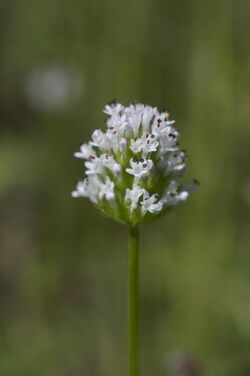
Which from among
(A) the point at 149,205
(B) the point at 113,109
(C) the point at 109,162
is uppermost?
(B) the point at 113,109

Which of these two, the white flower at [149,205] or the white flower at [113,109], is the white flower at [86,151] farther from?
the white flower at [149,205]

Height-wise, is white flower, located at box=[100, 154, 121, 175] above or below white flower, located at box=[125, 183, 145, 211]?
above

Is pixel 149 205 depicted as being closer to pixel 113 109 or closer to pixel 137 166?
pixel 137 166

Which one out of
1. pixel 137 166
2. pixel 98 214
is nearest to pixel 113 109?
pixel 137 166

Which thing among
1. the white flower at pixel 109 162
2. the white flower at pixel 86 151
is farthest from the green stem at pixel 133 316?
the white flower at pixel 86 151

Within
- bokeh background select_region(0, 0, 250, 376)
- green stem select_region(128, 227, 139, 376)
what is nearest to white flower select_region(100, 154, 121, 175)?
green stem select_region(128, 227, 139, 376)

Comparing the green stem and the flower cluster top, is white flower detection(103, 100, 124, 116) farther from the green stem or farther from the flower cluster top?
the green stem
